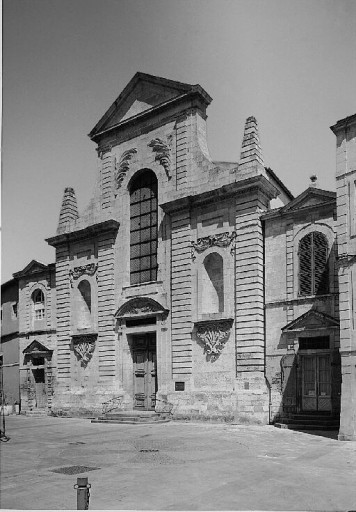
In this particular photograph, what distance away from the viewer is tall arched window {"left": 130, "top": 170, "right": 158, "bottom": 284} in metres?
24.3

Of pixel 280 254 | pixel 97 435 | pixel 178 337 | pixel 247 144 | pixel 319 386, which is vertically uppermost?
pixel 247 144

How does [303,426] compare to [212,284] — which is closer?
[303,426]

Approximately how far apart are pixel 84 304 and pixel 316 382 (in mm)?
11916

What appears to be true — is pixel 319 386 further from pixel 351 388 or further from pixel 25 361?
pixel 25 361

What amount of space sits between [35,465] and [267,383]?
987cm

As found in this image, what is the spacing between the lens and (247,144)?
21344 millimetres

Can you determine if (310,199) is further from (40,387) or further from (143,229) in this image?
(40,387)

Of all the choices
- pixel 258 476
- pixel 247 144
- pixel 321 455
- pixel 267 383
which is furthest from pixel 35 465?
pixel 247 144

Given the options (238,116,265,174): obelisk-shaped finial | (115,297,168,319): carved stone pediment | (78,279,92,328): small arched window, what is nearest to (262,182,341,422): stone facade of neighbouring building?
(238,116,265,174): obelisk-shaped finial

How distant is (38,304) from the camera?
A: 29.8m

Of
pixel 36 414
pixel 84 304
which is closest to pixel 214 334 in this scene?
pixel 84 304

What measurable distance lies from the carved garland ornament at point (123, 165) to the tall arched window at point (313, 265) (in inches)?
358

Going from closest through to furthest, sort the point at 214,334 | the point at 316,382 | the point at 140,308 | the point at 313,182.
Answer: the point at 316,382 → the point at 313,182 → the point at 214,334 → the point at 140,308

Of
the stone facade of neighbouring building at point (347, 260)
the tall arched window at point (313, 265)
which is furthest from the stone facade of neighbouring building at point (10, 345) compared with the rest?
the stone facade of neighbouring building at point (347, 260)
